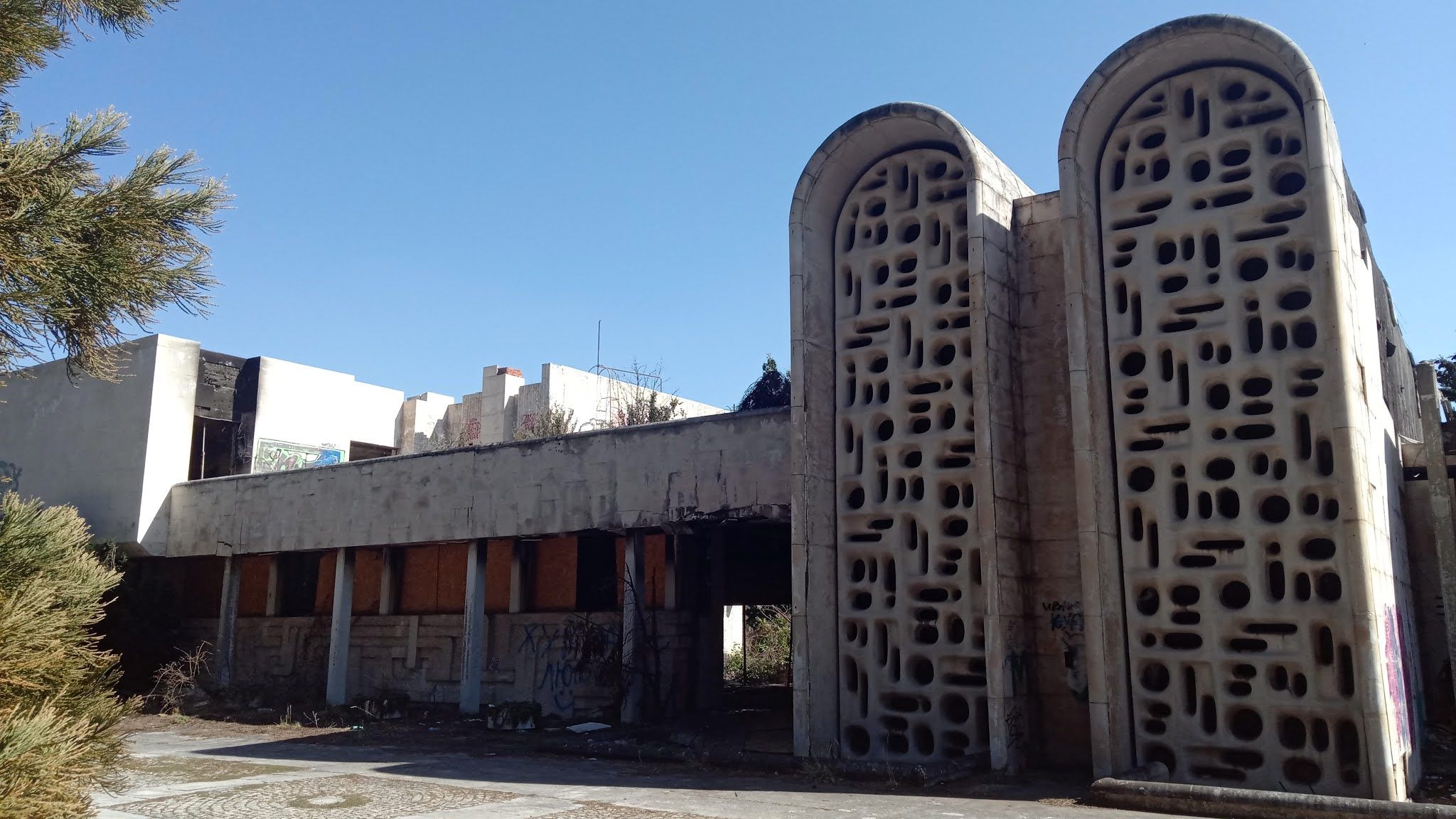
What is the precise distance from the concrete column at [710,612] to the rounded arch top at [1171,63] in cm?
928

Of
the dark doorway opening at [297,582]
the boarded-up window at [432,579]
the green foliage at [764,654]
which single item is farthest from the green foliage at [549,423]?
the boarded-up window at [432,579]

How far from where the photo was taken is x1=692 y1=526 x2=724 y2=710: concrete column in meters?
19.5

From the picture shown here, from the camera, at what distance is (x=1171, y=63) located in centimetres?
1297

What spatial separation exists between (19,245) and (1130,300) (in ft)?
36.2

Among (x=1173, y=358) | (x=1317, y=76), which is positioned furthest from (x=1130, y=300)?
(x=1317, y=76)

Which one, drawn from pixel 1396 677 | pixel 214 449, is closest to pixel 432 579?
pixel 214 449

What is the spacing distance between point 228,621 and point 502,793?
51.3ft

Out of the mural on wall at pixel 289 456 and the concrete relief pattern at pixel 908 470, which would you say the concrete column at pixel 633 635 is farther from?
the mural on wall at pixel 289 456

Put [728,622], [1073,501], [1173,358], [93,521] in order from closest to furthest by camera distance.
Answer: [1173,358] < [1073,501] < [93,521] < [728,622]

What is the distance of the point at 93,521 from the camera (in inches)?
1013

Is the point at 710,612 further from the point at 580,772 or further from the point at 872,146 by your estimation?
the point at 872,146

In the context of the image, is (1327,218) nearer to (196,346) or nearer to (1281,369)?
(1281,369)

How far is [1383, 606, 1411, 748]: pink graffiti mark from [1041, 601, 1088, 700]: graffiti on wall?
3.15 metres

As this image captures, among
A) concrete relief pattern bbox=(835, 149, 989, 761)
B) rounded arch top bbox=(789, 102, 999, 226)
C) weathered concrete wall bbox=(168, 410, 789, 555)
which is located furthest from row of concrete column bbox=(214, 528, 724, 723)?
rounded arch top bbox=(789, 102, 999, 226)
